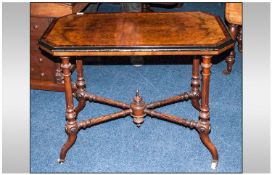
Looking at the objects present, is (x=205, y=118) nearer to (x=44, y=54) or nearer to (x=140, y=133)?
(x=140, y=133)

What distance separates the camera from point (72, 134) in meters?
2.65

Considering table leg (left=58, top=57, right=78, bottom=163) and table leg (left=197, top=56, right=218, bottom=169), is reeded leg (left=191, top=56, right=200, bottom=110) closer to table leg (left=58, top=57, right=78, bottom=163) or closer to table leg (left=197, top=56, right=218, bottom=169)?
table leg (left=197, top=56, right=218, bottom=169)

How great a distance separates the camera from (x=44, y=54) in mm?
3357

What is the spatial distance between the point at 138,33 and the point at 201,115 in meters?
0.61

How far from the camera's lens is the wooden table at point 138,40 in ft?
7.25

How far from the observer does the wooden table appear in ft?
7.25

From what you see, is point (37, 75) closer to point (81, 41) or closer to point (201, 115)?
point (81, 41)

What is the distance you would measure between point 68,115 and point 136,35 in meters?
0.64

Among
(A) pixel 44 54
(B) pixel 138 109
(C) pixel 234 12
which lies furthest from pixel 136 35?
(A) pixel 44 54

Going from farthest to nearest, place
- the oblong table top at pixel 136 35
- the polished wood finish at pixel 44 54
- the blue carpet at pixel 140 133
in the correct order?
the polished wood finish at pixel 44 54 < the blue carpet at pixel 140 133 < the oblong table top at pixel 136 35

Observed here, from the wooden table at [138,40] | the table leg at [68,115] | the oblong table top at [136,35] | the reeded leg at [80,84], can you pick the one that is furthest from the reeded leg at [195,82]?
the table leg at [68,115]

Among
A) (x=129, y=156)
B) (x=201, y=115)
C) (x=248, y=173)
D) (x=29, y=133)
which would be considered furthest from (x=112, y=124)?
(x=248, y=173)

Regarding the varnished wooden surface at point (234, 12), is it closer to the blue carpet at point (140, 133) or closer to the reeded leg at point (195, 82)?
the reeded leg at point (195, 82)

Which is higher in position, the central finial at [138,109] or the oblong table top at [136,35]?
the oblong table top at [136,35]
